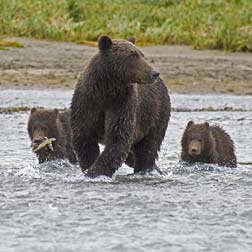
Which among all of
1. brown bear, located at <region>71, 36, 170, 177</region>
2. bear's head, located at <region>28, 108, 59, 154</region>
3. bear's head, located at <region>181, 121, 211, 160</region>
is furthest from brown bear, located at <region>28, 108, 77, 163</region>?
brown bear, located at <region>71, 36, 170, 177</region>

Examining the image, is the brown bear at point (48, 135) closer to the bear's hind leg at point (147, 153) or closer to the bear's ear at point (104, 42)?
the bear's hind leg at point (147, 153)

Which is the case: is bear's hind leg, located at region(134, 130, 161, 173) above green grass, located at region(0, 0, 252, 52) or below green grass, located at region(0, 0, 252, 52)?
above

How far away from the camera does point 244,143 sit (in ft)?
46.4

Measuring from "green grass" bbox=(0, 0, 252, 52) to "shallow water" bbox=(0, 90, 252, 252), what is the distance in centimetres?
1211

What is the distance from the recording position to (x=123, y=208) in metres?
9.11

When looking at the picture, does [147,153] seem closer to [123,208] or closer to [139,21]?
[123,208]

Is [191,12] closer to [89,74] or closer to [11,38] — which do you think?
[11,38]

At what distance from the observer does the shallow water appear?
8.04m

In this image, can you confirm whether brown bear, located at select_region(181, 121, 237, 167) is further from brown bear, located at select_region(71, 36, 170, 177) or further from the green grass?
the green grass

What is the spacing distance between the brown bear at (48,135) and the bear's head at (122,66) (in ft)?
6.79

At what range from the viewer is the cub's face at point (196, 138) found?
1239 centimetres

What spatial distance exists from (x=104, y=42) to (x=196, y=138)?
2.75m

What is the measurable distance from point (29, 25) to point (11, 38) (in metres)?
1.03

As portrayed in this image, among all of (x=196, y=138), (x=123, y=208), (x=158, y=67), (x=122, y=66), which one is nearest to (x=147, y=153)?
(x=122, y=66)
